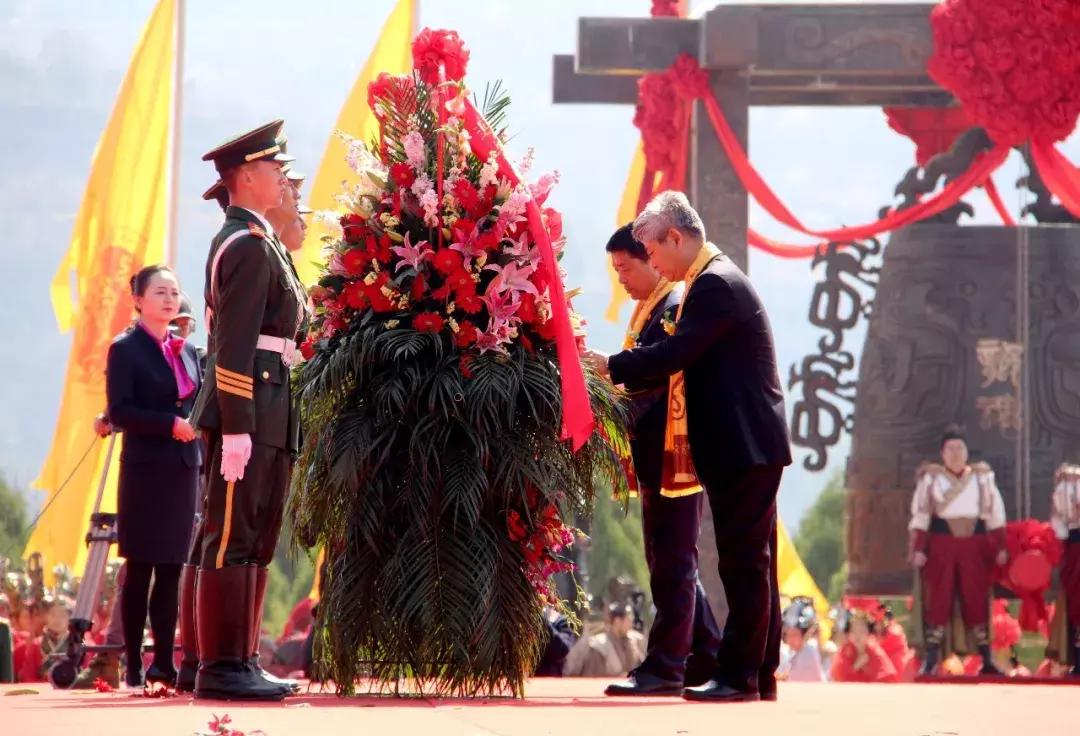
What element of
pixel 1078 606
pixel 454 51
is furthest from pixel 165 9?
pixel 454 51

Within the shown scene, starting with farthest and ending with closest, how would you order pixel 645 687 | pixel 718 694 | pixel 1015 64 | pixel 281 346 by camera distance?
pixel 1015 64
pixel 645 687
pixel 718 694
pixel 281 346

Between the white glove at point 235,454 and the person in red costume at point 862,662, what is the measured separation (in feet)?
22.0

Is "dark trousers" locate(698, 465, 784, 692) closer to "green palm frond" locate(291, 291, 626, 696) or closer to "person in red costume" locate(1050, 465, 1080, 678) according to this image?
"green palm frond" locate(291, 291, 626, 696)

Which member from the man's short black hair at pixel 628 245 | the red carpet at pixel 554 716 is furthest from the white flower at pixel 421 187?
the red carpet at pixel 554 716

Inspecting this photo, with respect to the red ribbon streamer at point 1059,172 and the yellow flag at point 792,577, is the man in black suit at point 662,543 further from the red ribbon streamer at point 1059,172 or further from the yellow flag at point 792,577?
the yellow flag at point 792,577

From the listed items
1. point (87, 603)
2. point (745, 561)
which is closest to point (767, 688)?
point (745, 561)

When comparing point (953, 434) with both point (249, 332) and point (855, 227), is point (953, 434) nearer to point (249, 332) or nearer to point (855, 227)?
point (855, 227)

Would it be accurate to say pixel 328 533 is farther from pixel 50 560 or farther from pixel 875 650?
pixel 50 560

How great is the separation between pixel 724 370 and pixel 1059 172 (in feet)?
24.4

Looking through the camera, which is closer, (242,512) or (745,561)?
(242,512)

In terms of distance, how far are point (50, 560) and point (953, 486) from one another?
21.1ft

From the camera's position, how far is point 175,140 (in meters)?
14.1

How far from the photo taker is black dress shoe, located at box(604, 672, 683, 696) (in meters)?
5.66

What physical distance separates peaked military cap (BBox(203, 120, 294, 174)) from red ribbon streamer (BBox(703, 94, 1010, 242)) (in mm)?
7131
